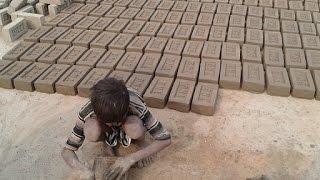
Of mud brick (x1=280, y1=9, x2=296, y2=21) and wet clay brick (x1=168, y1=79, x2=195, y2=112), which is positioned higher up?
mud brick (x1=280, y1=9, x2=296, y2=21)

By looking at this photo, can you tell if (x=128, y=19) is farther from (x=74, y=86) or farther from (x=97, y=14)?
(x=74, y=86)

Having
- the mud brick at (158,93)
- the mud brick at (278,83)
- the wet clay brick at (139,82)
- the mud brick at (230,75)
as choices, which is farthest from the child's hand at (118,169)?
the mud brick at (278,83)

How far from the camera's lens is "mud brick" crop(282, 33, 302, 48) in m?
4.43

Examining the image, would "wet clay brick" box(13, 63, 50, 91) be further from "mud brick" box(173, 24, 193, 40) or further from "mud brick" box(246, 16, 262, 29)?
"mud brick" box(246, 16, 262, 29)

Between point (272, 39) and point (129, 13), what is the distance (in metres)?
2.14

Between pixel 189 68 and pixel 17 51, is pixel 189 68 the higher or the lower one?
the higher one

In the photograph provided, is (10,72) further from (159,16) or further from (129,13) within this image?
(159,16)

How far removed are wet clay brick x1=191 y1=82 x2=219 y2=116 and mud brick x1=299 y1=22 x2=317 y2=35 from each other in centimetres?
184

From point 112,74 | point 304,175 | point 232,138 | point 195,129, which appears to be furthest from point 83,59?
point 304,175

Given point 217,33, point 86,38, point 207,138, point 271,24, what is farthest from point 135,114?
point 271,24

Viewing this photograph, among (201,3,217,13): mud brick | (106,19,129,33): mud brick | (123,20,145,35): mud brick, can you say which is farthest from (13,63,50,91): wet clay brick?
Result: (201,3,217,13): mud brick

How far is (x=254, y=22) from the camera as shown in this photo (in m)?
4.97

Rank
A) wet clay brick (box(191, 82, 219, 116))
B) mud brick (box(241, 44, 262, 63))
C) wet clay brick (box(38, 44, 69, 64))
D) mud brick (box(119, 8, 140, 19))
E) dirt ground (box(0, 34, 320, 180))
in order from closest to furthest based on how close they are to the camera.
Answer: dirt ground (box(0, 34, 320, 180)) → wet clay brick (box(191, 82, 219, 116)) → mud brick (box(241, 44, 262, 63)) → wet clay brick (box(38, 44, 69, 64)) → mud brick (box(119, 8, 140, 19))

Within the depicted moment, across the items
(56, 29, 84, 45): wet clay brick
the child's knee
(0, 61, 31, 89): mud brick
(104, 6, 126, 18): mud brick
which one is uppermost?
the child's knee
